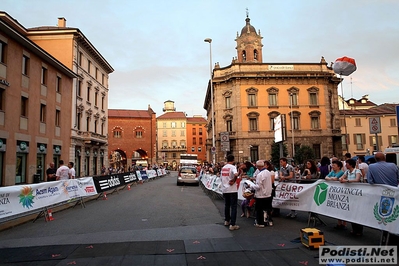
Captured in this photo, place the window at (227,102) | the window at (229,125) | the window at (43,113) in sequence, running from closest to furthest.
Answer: the window at (43,113) < the window at (229,125) < the window at (227,102)

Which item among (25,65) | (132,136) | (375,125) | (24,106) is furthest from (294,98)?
(132,136)

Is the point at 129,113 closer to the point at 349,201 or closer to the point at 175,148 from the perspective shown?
the point at 175,148

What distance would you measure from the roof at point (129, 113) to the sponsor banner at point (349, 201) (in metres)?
70.8

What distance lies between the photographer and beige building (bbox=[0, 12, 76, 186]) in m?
21.8

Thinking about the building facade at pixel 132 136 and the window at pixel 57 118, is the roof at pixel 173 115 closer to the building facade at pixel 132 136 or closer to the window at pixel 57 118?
the building facade at pixel 132 136

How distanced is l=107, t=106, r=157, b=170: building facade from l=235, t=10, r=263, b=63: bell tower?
31.6m

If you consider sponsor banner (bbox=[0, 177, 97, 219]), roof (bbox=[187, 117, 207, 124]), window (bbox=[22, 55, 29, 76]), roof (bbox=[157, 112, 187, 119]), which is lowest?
sponsor banner (bbox=[0, 177, 97, 219])

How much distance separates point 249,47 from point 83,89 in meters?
29.0

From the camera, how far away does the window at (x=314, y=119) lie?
1911 inches

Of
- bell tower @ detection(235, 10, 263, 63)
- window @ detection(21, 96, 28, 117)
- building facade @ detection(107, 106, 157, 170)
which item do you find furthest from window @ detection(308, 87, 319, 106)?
building facade @ detection(107, 106, 157, 170)

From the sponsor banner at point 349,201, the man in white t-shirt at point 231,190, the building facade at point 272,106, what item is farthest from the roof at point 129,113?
the man in white t-shirt at point 231,190

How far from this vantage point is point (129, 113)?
79625 mm

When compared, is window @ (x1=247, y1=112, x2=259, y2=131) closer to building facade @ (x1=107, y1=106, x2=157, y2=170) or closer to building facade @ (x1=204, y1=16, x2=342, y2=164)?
building facade @ (x1=204, y1=16, x2=342, y2=164)

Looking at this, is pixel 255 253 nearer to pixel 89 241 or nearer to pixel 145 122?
pixel 89 241
